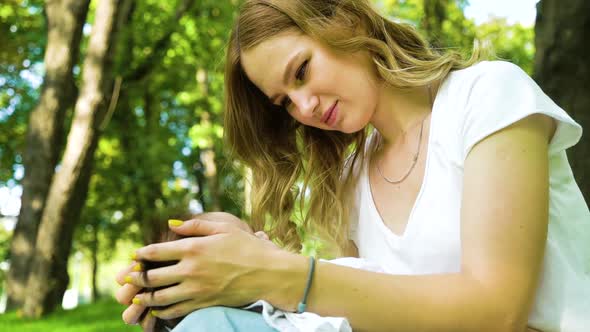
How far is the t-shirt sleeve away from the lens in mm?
1915

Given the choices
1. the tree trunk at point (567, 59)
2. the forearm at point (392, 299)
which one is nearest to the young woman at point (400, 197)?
the forearm at point (392, 299)

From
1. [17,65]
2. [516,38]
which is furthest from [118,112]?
[516,38]

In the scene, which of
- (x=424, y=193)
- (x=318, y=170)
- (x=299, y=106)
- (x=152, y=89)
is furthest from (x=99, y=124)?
(x=152, y=89)

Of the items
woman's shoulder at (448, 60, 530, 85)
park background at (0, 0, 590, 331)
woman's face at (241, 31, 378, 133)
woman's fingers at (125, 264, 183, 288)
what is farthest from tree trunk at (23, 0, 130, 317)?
woman's shoulder at (448, 60, 530, 85)

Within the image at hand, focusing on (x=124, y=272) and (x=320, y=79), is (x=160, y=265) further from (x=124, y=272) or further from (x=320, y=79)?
(x=320, y=79)

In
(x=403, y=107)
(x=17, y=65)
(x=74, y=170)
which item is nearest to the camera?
(x=403, y=107)

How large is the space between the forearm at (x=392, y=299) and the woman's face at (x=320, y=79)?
2.31 ft

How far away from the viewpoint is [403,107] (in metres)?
2.44

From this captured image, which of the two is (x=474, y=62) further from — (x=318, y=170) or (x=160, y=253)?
(x=160, y=253)

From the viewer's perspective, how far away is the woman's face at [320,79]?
2318 mm

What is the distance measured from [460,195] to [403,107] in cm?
50

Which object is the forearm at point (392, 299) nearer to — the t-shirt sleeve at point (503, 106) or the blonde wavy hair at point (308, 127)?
the t-shirt sleeve at point (503, 106)

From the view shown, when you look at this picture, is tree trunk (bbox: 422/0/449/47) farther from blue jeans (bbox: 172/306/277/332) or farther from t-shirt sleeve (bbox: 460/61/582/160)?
blue jeans (bbox: 172/306/277/332)

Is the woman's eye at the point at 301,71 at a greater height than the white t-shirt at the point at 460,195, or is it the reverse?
the woman's eye at the point at 301,71
